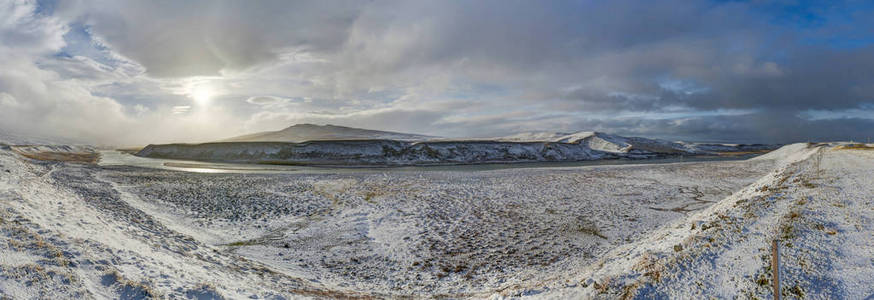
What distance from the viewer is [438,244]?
13.9 meters

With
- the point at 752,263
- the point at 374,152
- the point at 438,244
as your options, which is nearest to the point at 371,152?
the point at 374,152

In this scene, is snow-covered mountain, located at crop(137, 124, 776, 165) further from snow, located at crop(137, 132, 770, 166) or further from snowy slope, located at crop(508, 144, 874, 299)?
snowy slope, located at crop(508, 144, 874, 299)

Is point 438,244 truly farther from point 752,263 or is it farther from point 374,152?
point 374,152

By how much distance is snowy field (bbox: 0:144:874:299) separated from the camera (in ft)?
23.3

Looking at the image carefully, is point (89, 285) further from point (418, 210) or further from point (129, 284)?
point (418, 210)

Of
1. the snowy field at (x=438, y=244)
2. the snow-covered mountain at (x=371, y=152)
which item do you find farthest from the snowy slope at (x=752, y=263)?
the snow-covered mountain at (x=371, y=152)

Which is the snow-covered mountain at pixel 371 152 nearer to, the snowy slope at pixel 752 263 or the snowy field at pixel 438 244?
the snowy field at pixel 438 244

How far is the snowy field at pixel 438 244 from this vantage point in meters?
7.09

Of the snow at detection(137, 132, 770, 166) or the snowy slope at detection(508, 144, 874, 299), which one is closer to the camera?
the snowy slope at detection(508, 144, 874, 299)

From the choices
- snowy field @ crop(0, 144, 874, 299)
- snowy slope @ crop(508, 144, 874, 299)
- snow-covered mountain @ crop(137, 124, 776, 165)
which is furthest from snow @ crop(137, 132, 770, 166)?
snowy slope @ crop(508, 144, 874, 299)

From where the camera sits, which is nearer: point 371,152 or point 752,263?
point 752,263

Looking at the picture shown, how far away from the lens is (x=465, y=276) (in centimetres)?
1092

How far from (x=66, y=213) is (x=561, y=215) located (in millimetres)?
20036

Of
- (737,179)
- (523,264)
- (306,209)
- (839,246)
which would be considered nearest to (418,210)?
(306,209)
